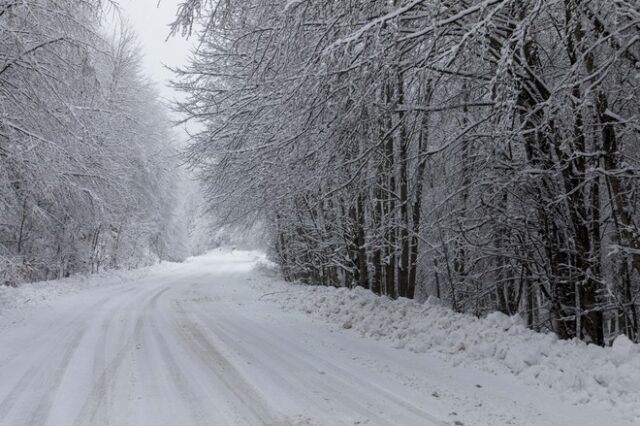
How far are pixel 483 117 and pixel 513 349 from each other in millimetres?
3973

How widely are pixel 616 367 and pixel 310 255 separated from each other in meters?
14.5

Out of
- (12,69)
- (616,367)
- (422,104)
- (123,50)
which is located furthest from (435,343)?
(123,50)

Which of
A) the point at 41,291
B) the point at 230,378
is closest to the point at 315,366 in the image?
the point at 230,378

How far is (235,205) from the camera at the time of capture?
605 inches

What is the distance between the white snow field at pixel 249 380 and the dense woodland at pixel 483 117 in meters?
1.80

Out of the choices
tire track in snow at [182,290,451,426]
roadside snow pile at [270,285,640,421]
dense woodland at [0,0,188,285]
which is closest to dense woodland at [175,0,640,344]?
roadside snow pile at [270,285,640,421]

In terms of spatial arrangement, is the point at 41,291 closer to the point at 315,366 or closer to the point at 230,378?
the point at 230,378

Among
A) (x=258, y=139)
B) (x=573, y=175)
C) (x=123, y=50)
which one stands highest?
(x=123, y=50)

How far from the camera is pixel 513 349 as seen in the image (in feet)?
22.0

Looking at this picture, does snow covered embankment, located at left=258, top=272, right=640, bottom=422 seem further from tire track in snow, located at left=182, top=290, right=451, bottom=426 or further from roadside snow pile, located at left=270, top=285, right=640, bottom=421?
tire track in snow, located at left=182, top=290, right=451, bottom=426

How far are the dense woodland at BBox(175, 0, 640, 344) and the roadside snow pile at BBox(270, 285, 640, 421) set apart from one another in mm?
908

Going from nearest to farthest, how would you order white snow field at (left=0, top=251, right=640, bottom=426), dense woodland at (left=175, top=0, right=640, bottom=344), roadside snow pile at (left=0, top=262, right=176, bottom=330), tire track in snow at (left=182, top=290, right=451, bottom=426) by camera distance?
1. white snow field at (left=0, top=251, right=640, bottom=426)
2. tire track in snow at (left=182, top=290, right=451, bottom=426)
3. dense woodland at (left=175, top=0, right=640, bottom=344)
4. roadside snow pile at (left=0, top=262, right=176, bottom=330)

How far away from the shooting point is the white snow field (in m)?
4.79

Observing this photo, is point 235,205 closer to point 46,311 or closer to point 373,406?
point 46,311
